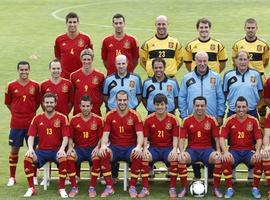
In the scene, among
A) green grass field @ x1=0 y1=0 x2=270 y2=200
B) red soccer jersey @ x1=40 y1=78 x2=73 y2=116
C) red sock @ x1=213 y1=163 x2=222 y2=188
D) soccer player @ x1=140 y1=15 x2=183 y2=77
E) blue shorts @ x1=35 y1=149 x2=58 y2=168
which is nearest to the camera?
red sock @ x1=213 y1=163 x2=222 y2=188

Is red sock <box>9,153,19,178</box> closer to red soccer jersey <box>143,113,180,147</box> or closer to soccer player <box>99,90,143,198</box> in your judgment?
soccer player <box>99,90,143,198</box>

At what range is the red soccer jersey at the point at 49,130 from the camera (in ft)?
39.0

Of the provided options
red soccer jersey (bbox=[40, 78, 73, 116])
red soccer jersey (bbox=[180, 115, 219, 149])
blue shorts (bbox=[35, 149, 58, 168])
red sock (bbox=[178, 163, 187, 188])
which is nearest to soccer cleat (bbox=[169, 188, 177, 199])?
red sock (bbox=[178, 163, 187, 188])

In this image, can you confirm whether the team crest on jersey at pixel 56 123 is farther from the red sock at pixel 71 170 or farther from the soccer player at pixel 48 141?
the red sock at pixel 71 170

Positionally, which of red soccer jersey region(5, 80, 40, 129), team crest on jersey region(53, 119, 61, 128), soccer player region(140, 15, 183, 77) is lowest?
team crest on jersey region(53, 119, 61, 128)

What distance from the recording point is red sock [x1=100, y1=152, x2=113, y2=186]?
11617 mm

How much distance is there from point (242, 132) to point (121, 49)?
8.44ft

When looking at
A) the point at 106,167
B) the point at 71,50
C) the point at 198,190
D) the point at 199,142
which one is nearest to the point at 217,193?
the point at 198,190

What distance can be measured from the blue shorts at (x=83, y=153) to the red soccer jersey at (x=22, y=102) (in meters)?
0.99

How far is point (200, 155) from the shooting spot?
38.3 ft

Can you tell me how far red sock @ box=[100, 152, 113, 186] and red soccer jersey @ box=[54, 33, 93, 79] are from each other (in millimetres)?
2098

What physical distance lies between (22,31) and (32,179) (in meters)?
16.1

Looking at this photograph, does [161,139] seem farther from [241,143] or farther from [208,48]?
[208,48]

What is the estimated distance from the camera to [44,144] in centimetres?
1189
